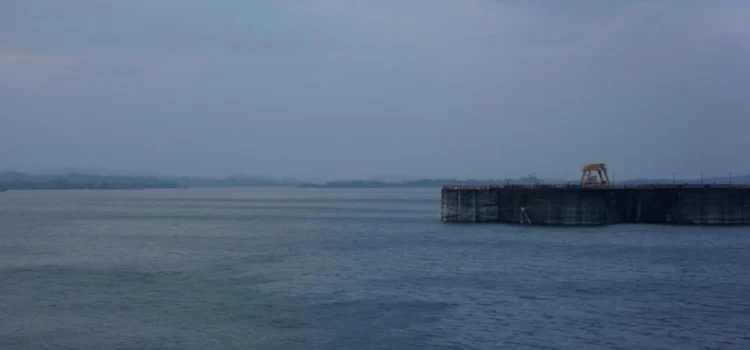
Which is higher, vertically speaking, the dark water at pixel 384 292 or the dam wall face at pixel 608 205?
the dam wall face at pixel 608 205

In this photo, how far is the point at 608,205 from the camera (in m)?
86.1

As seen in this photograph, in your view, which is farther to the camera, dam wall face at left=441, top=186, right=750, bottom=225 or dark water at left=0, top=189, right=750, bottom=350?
dam wall face at left=441, top=186, right=750, bottom=225

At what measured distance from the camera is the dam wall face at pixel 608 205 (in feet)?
270

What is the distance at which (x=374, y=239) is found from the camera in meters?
78.4

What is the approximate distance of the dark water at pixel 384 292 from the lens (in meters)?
32.8

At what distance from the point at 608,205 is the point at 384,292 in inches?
1944

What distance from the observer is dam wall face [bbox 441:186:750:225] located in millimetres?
82438

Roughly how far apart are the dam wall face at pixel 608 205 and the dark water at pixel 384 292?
541 cm

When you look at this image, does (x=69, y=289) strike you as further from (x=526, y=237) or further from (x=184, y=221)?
(x=184, y=221)

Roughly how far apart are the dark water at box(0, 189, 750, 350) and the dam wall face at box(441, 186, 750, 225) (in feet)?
17.7

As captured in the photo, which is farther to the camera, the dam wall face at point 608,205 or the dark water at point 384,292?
the dam wall face at point 608,205

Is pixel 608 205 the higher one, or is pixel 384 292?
pixel 608 205

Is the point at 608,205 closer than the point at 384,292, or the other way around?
the point at 384,292

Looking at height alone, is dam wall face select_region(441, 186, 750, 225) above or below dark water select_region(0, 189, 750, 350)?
A: above
